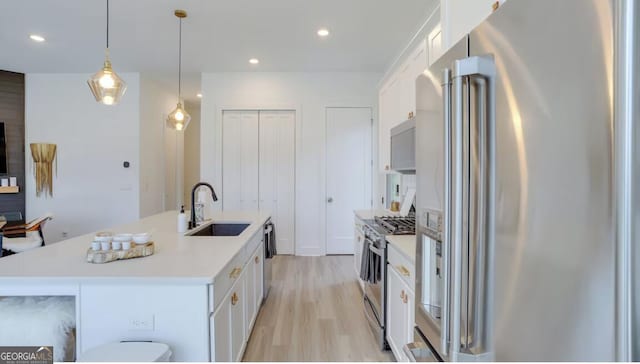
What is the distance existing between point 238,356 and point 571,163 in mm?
2063

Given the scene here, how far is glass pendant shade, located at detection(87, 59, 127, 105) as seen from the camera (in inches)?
104

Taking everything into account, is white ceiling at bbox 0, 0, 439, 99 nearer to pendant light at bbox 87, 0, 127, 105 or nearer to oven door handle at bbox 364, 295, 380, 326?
pendant light at bbox 87, 0, 127, 105

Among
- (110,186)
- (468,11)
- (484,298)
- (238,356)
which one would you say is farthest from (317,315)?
(110,186)

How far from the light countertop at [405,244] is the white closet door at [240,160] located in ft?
11.6

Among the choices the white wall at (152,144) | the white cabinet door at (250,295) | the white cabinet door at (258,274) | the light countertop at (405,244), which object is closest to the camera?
the light countertop at (405,244)

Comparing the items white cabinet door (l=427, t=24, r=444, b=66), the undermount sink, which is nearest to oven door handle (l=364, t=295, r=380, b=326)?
the undermount sink

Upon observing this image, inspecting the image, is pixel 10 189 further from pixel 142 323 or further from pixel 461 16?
pixel 461 16

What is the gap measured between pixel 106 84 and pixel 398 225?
2646 mm

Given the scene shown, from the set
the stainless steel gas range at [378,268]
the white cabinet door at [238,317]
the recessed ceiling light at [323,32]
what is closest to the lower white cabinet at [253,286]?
the white cabinet door at [238,317]

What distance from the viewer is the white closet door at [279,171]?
5.42m

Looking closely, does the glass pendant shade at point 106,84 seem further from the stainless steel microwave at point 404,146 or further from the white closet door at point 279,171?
the white closet door at point 279,171

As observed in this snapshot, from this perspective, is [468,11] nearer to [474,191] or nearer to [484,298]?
[474,191]

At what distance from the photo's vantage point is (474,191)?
84cm

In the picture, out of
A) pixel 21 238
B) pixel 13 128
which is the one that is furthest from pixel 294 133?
pixel 13 128
